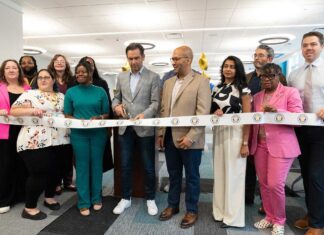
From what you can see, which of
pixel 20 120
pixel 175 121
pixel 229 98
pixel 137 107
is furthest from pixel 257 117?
pixel 20 120

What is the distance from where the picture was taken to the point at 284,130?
2.21 m

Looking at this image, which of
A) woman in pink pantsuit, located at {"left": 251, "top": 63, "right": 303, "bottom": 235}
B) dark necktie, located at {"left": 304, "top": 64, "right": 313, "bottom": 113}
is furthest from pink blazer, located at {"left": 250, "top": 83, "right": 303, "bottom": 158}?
dark necktie, located at {"left": 304, "top": 64, "right": 313, "bottom": 113}

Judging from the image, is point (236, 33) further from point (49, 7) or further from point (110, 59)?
point (110, 59)

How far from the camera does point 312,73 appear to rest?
7.30 ft

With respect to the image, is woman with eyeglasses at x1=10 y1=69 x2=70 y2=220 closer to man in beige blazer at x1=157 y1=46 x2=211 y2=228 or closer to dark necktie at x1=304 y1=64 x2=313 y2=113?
man in beige blazer at x1=157 y1=46 x2=211 y2=228

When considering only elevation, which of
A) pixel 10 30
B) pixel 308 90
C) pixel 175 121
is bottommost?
pixel 175 121

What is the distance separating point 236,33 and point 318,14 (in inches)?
84.2

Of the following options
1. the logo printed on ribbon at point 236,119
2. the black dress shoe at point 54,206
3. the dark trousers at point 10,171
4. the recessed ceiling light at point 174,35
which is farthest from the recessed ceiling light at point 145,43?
the logo printed on ribbon at point 236,119

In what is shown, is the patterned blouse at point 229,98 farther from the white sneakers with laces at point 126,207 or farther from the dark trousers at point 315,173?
the white sneakers with laces at point 126,207

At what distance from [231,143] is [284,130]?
0.45 m

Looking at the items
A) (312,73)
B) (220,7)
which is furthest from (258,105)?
(220,7)

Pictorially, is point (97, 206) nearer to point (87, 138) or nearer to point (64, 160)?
point (64, 160)

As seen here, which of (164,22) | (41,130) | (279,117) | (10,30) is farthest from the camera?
(164,22)

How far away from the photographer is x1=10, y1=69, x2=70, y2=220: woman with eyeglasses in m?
2.48
